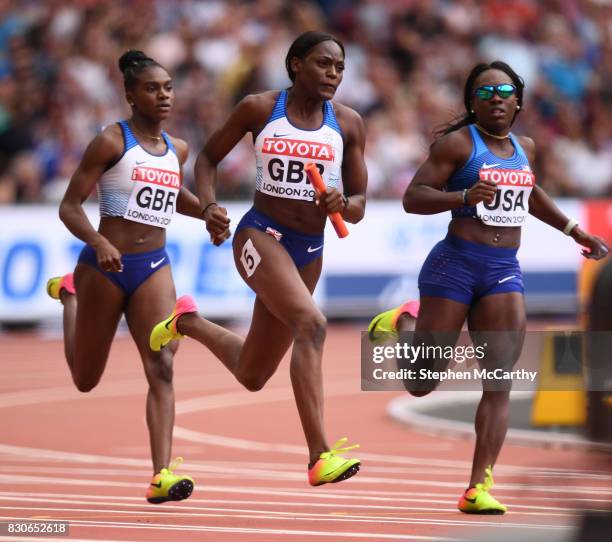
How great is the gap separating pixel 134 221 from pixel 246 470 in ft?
8.40

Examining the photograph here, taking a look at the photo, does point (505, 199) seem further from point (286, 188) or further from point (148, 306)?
point (148, 306)

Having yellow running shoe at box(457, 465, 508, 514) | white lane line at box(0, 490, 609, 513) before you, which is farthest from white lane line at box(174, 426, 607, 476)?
yellow running shoe at box(457, 465, 508, 514)

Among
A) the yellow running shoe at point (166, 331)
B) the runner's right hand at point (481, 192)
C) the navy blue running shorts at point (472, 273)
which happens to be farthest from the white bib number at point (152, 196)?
the runner's right hand at point (481, 192)

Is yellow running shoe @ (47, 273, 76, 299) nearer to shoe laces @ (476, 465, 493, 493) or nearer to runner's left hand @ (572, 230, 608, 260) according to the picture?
shoe laces @ (476, 465, 493, 493)

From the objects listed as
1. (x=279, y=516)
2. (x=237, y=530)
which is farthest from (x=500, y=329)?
(x=237, y=530)

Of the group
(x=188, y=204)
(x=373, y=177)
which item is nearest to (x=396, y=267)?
(x=373, y=177)

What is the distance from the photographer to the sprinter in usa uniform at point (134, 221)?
889 cm

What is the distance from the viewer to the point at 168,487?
27.6 feet

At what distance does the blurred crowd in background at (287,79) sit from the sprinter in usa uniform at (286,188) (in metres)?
12.4

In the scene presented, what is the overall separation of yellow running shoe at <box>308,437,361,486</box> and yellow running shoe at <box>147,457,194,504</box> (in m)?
0.92

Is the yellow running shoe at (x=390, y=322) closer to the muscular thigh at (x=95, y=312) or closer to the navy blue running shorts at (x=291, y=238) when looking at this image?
the navy blue running shorts at (x=291, y=238)

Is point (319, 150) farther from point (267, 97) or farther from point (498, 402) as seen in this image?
point (498, 402)

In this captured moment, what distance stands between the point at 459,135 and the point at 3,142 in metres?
14.1

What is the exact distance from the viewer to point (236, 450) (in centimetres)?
1199
